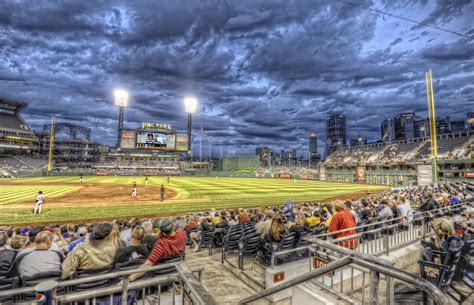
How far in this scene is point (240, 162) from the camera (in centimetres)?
11306

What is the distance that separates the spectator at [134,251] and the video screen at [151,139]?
80.8m

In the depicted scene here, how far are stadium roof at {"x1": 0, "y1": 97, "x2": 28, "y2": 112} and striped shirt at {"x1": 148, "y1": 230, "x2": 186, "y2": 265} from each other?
361ft

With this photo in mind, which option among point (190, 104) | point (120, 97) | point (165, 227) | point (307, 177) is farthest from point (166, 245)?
point (120, 97)

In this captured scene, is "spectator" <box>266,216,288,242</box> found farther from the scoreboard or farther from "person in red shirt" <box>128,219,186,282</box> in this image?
the scoreboard

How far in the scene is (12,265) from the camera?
143 inches

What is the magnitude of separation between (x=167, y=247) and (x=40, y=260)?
1909 mm

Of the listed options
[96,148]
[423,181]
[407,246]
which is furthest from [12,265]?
[96,148]

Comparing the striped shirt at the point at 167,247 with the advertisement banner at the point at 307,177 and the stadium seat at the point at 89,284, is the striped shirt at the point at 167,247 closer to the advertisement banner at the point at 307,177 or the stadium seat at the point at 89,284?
the stadium seat at the point at 89,284

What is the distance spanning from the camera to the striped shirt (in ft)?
12.9

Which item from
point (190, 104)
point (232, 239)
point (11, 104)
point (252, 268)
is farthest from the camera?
point (11, 104)

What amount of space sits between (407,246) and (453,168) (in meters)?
39.7

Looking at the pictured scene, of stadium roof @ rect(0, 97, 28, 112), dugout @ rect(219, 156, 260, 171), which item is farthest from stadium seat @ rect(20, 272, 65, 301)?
stadium roof @ rect(0, 97, 28, 112)

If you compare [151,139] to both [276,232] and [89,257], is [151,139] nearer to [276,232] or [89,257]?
[276,232]

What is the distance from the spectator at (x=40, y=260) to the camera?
3596 mm
